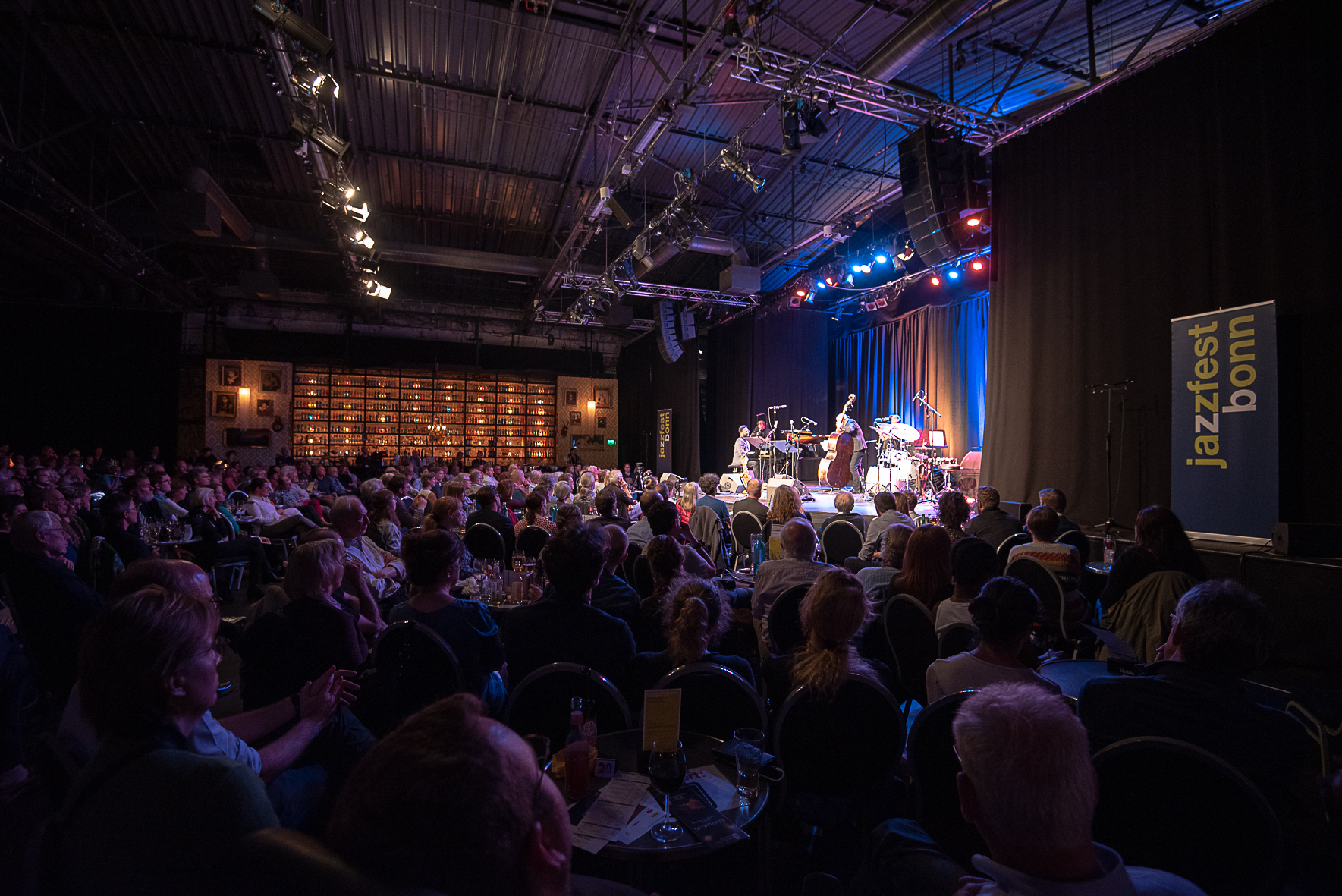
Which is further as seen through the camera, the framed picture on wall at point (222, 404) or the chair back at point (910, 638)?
the framed picture on wall at point (222, 404)

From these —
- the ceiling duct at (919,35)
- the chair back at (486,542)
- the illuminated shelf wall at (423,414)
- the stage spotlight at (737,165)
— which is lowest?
the chair back at (486,542)

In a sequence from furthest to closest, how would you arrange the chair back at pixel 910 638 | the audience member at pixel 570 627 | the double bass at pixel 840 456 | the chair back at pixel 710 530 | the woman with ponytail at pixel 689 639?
the double bass at pixel 840 456 → the chair back at pixel 710 530 → the chair back at pixel 910 638 → the audience member at pixel 570 627 → the woman with ponytail at pixel 689 639

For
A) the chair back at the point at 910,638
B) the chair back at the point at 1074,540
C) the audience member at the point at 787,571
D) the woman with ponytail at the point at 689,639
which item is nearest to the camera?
the woman with ponytail at the point at 689,639

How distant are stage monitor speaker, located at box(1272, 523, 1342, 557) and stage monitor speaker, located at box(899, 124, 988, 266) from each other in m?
4.81

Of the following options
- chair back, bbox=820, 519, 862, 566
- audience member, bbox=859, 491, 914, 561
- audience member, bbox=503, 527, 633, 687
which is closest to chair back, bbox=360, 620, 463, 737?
audience member, bbox=503, 527, 633, 687

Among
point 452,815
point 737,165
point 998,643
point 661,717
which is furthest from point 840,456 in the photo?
point 452,815

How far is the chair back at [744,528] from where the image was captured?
6.19 m

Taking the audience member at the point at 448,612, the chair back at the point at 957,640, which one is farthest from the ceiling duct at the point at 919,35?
the audience member at the point at 448,612

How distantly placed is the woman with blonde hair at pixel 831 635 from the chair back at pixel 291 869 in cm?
167

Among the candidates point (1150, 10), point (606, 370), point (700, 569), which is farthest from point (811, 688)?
point (606, 370)

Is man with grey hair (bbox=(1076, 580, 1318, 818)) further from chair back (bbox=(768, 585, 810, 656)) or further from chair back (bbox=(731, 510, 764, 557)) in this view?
chair back (bbox=(731, 510, 764, 557))

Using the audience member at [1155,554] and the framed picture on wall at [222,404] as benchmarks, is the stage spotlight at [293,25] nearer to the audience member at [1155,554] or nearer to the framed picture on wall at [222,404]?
the audience member at [1155,554]

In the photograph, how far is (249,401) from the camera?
53.2 feet

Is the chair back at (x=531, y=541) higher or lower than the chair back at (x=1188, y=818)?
higher
